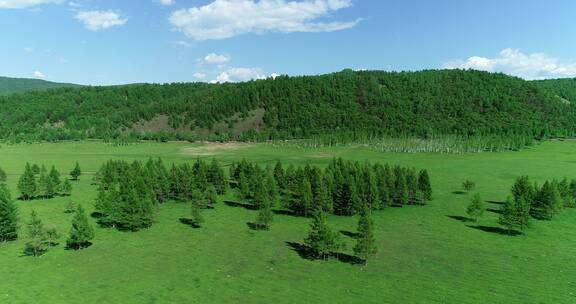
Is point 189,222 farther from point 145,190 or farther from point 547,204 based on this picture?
point 547,204

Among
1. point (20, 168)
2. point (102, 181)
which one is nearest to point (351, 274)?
point (102, 181)

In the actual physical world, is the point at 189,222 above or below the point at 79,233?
below

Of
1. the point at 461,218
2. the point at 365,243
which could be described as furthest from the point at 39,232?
the point at 461,218

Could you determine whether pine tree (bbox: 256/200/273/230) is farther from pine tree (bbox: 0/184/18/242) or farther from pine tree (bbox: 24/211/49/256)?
pine tree (bbox: 0/184/18/242)

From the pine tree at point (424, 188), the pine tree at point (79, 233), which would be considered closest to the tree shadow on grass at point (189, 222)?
the pine tree at point (79, 233)

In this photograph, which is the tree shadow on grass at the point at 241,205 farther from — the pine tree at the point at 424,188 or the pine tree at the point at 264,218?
the pine tree at the point at 424,188

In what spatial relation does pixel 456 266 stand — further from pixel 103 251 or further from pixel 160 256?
pixel 103 251
